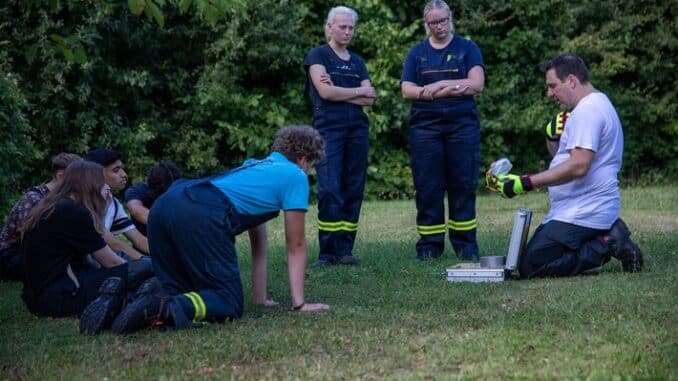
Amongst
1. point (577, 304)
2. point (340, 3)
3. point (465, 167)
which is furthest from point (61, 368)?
point (340, 3)

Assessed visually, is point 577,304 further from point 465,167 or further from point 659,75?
point 659,75

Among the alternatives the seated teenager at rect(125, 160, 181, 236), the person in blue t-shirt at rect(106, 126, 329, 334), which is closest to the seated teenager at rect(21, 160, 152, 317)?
the person in blue t-shirt at rect(106, 126, 329, 334)

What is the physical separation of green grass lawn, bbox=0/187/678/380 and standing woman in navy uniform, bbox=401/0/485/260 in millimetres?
1056

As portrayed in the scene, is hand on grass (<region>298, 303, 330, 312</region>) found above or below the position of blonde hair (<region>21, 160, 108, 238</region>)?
below

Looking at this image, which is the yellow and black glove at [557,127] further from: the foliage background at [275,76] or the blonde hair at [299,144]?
the foliage background at [275,76]

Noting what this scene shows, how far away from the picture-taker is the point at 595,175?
7828mm

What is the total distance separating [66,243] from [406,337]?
2336 mm

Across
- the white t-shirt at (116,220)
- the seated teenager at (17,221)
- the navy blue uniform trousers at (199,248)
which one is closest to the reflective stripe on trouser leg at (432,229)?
the white t-shirt at (116,220)

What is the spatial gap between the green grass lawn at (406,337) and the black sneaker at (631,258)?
0.09 m

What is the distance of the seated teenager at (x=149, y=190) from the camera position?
864cm

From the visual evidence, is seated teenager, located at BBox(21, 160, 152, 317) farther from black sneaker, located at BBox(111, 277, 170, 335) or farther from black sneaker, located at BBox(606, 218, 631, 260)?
black sneaker, located at BBox(606, 218, 631, 260)

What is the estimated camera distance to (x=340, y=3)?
1778 cm

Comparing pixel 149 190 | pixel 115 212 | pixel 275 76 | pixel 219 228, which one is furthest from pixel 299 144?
pixel 275 76

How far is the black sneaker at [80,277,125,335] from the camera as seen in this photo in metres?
6.01
